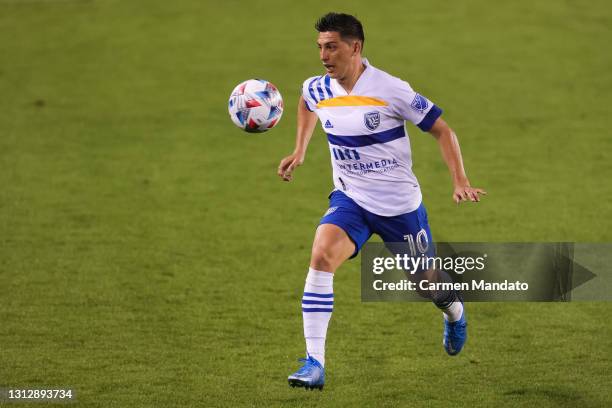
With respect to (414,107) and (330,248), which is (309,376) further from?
(414,107)

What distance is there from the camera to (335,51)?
282 inches

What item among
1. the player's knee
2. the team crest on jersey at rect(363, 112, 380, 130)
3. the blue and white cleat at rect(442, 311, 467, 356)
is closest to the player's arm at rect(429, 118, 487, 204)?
the team crest on jersey at rect(363, 112, 380, 130)

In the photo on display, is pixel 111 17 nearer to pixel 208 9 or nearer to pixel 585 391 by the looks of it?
pixel 208 9

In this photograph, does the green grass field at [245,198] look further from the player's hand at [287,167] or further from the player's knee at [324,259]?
the player's hand at [287,167]

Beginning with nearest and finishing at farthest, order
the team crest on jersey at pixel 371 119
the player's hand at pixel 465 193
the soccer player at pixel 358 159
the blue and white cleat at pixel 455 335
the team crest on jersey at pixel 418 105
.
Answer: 1. the player's hand at pixel 465 193
2. the soccer player at pixel 358 159
3. the team crest on jersey at pixel 418 105
4. the team crest on jersey at pixel 371 119
5. the blue and white cleat at pixel 455 335

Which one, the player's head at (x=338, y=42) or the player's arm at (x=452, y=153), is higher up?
the player's head at (x=338, y=42)

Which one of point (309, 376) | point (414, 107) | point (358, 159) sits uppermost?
point (414, 107)

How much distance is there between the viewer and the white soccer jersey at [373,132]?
7204 millimetres

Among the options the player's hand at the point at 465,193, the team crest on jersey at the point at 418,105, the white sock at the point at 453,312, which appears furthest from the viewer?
the white sock at the point at 453,312

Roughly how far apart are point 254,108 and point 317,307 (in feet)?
5.77

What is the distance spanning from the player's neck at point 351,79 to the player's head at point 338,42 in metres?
0.05

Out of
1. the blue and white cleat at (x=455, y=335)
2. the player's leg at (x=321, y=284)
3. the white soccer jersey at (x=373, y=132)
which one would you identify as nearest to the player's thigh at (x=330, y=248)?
the player's leg at (x=321, y=284)

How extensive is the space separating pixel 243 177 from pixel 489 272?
486 centimetres

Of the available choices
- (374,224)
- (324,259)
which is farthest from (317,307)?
(374,224)
